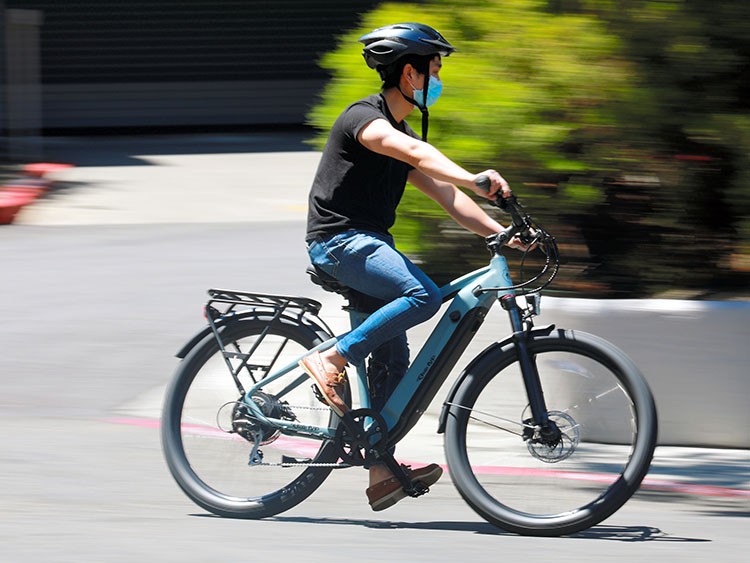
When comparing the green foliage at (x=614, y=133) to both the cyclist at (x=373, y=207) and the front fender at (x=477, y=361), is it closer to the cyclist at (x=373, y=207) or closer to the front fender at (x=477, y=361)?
the cyclist at (x=373, y=207)

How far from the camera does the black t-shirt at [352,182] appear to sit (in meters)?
5.08

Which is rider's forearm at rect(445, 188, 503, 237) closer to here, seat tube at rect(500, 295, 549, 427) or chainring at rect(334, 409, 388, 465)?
seat tube at rect(500, 295, 549, 427)

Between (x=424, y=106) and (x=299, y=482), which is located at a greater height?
(x=424, y=106)

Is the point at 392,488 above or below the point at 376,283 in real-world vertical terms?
below

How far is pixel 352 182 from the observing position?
5.11 metres

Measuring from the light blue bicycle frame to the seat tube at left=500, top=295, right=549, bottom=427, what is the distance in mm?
20

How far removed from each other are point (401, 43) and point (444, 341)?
1.16 m

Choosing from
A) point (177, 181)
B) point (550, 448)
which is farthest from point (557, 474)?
point (177, 181)

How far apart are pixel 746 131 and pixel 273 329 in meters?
2.58

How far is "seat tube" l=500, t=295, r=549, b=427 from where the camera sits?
5086 millimetres

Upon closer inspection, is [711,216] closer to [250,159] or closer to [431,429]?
[431,429]

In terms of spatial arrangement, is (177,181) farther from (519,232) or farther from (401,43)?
(519,232)

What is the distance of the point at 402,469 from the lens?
17.4 feet

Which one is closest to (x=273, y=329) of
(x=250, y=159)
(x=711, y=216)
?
(x=711, y=216)
